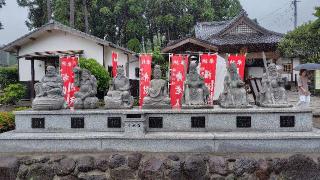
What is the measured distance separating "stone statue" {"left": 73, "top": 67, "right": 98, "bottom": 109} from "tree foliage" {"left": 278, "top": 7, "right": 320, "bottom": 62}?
18527 mm

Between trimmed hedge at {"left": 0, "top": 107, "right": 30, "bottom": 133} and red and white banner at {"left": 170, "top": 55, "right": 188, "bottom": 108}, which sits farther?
red and white banner at {"left": 170, "top": 55, "right": 188, "bottom": 108}

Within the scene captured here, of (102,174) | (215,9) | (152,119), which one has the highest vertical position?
(215,9)

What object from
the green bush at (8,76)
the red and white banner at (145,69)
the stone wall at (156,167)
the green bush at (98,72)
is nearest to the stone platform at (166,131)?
the stone wall at (156,167)

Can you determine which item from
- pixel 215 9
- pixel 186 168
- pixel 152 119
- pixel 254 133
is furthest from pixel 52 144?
pixel 215 9

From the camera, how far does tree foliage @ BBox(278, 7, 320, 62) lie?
965 inches

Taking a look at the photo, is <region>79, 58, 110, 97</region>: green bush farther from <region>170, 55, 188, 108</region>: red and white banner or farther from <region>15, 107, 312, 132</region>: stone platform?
<region>15, 107, 312, 132</region>: stone platform

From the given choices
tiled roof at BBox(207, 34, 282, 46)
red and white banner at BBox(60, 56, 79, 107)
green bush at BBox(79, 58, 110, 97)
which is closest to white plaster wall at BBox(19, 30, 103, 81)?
green bush at BBox(79, 58, 110, 97)

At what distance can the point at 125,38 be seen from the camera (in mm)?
43500

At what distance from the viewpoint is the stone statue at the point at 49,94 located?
10336mm

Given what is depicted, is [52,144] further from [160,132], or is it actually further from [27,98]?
[27,98]

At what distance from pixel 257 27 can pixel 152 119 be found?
83.2ft

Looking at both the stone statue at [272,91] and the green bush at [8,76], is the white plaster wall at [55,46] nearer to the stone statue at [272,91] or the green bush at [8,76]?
the green bush at [8,76]

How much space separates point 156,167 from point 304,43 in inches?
821

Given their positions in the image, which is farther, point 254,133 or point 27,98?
point 27,98
